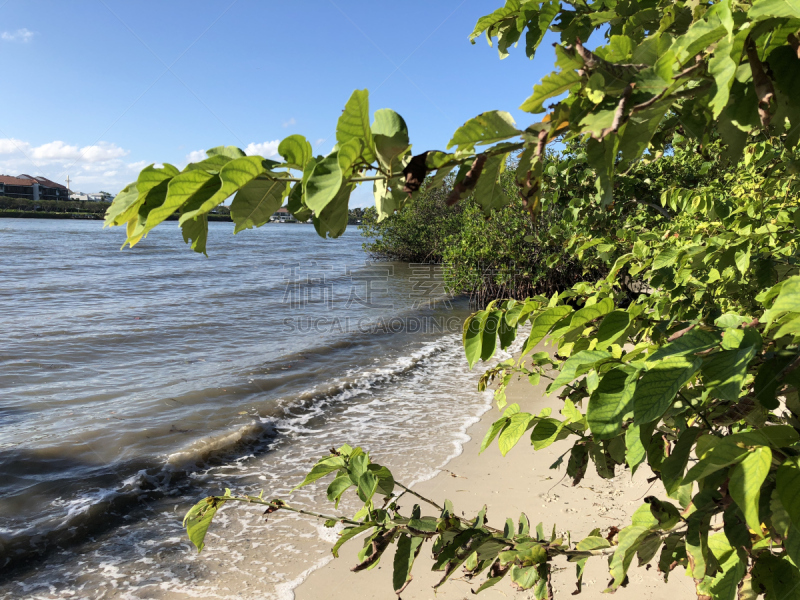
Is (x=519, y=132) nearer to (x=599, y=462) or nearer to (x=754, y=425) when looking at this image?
(x=754, y=425)

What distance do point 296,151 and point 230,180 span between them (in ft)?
0.38

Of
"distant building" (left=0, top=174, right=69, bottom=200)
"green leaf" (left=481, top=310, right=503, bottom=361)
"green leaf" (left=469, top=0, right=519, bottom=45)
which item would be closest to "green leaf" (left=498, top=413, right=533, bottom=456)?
"green leaf" (left=481, top=310, right=503, bottom=361)

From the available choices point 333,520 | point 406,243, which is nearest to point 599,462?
point 333,520

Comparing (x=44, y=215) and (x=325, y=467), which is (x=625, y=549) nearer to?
(x=325, y=467)

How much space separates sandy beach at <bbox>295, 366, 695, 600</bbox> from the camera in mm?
2848

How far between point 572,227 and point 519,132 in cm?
633

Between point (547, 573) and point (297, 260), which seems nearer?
point (547, 573)

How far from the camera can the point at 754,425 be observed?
3.33 ft

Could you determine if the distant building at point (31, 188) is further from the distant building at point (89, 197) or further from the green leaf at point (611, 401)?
the green leaf at point (611, 401)

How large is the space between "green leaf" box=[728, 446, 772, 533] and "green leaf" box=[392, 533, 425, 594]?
2.51ft

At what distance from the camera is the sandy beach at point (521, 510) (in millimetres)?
2848

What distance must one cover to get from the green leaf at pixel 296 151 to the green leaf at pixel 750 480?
79 cm

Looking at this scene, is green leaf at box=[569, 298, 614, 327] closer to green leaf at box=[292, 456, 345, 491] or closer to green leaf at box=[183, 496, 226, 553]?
green leaf at box=[292, 456, 345, 491]

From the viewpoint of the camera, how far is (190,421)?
6.98 m
